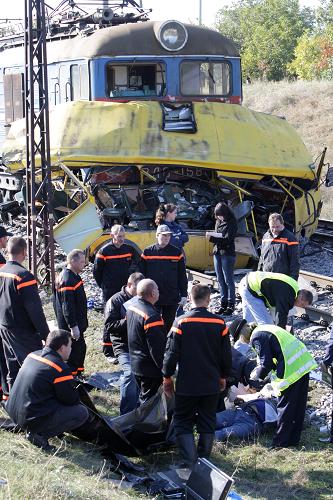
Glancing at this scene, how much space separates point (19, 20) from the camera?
1984 centimetres

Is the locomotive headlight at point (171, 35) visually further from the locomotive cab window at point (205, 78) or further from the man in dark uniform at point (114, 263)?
the man in dark uniform at point (114, 263)

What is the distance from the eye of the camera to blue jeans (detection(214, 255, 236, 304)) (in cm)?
1064

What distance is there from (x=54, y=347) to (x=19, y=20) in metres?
15.1

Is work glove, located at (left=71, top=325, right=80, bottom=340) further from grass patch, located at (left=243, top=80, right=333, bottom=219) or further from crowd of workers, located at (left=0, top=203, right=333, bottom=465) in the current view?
grass patch, located at (left=243, top=80, right=333, bottom=219)

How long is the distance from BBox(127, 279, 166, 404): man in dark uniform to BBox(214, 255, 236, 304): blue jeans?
141 inches

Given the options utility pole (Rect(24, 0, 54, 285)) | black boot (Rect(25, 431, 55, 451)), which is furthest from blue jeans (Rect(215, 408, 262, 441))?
utility pole (Rect(24, 0, 54, 285))

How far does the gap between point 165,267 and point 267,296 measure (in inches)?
48.3

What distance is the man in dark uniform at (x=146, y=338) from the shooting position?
22.7 feet

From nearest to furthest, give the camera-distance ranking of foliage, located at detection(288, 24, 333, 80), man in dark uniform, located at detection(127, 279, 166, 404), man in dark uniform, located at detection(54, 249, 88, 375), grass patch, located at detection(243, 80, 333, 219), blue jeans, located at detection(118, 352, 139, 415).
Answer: man in dark uniform, located at detection(127, 279, 166, 404) → blue jeans, located at detection(118, 352, 139, 415) → man in dark uniform, located at detection(54, 249, 88, 375) → grass patch, located at detection(243, 80, 333, 219) → foliage, located at detection(288, 24, 333, 80)

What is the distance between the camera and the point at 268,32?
46.3 meters

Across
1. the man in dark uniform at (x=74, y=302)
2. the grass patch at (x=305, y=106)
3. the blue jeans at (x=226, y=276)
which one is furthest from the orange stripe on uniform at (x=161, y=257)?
the grass patch at (x=305, y=106)

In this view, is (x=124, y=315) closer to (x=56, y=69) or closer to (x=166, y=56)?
(x=166, y=56)

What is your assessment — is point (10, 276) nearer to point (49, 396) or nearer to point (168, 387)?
point (49, 396)

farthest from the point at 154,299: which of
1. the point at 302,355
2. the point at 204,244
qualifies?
the point at 204,244
